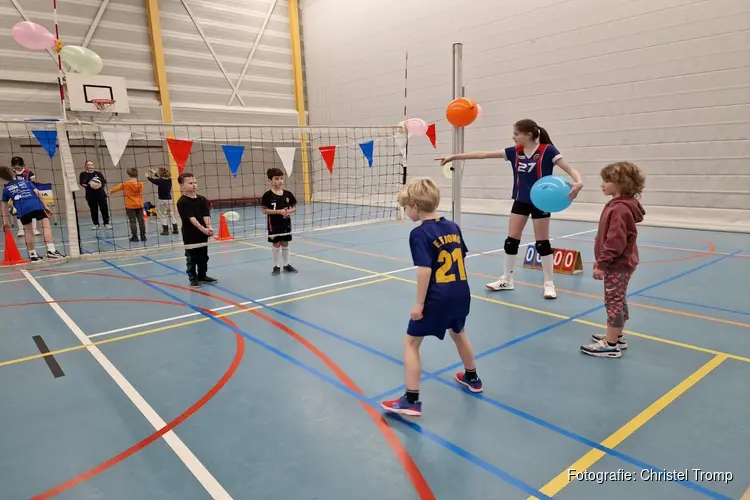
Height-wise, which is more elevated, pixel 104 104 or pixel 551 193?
pixel 104 104

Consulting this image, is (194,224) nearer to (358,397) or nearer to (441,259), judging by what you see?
(358,397)

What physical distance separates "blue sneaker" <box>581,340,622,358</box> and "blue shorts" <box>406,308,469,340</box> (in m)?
1.29

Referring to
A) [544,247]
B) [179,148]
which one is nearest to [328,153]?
[179,148]

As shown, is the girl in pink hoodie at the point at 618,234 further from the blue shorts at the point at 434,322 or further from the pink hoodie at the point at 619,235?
the blue shorts at the point at 434,322

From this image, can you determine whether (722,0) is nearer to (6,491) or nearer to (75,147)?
(6,491)

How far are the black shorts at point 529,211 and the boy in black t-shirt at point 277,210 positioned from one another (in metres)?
2.47

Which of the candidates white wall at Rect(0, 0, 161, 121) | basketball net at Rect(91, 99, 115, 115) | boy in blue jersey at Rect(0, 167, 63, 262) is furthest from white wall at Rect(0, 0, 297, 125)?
boy in blue jersey at Rect(0, 167, 63, 262)

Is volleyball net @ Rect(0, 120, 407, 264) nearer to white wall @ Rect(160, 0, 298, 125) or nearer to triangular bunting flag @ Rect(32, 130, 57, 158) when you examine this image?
triangular bunting flag @ Rect(32, 130, 57, 158)

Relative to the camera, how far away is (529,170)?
4.37 metres

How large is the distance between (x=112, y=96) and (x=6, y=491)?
12746 mm

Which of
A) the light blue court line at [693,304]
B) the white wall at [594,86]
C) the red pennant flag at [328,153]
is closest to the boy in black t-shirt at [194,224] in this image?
the red pennant flag at [328,153]

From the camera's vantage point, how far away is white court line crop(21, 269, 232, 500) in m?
1.97

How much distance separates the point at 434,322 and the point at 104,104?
1300 cm

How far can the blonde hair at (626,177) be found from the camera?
2.88m
